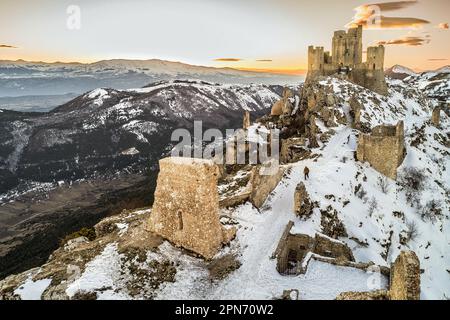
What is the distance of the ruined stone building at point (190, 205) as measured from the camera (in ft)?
67.3

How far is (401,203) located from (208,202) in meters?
26.8

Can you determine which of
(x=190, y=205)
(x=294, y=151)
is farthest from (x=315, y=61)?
(x=190, y=205)

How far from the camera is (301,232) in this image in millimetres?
25609

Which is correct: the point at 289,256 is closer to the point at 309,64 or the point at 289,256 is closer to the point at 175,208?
the point at 175,208

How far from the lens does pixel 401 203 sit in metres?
38.1

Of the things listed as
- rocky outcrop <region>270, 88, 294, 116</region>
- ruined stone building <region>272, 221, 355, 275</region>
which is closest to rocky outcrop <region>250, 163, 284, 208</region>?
ruined stone building <region>272, 221, 355, 275</region>

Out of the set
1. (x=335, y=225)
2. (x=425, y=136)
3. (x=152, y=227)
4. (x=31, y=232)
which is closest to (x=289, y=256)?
(x=335, y=225)

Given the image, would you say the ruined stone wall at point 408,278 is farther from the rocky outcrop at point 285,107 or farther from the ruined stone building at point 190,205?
the rocky outcrop at point 285,107

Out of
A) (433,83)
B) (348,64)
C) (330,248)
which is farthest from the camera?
(433,83)

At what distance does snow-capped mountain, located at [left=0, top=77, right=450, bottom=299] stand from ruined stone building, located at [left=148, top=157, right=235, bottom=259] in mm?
888

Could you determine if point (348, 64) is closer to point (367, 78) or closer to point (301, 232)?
point (367, 78)

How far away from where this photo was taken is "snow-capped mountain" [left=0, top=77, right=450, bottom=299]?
18.4 m

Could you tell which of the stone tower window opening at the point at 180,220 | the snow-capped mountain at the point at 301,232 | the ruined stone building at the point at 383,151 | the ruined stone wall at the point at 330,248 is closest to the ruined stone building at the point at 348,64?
the snow-capped mountain at the point at 301,232

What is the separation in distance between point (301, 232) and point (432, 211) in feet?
75.2
